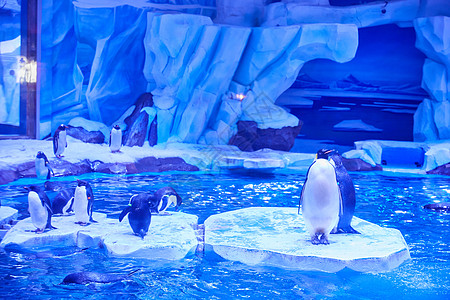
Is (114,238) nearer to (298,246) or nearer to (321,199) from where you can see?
(298,246)

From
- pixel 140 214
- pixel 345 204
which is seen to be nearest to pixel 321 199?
pixel 345 204

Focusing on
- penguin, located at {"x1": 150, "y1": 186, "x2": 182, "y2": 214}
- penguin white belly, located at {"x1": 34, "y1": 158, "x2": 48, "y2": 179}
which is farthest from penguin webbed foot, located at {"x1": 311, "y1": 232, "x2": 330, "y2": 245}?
penguin white belly, located at {"x1": 34, "y1": 158, "x2": 48, "y2": 179}

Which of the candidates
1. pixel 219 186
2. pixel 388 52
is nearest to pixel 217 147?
pixel 219 186

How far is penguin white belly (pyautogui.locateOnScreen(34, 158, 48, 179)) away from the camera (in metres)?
8.13

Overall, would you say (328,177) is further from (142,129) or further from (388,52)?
(388,52)

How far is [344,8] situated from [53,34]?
6922mm

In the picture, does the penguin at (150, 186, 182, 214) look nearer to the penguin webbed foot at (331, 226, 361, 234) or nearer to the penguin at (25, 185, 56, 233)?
the penguin at (25, 185, 56, 233)

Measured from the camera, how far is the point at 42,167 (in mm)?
8211

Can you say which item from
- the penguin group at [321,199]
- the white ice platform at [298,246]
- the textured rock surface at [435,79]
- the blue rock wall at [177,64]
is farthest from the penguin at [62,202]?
the textured rock surface at [435,79]

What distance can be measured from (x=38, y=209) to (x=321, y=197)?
8.23ft

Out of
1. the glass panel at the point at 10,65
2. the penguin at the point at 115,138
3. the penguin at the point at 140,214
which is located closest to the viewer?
the penguin at the point at 140,214

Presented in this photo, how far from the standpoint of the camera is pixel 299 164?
11.0 metres

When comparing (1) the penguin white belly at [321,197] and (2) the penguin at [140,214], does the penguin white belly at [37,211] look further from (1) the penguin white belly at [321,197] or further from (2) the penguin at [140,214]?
(1) the penguin white belly at [321,197]

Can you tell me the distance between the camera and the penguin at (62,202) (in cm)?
550
